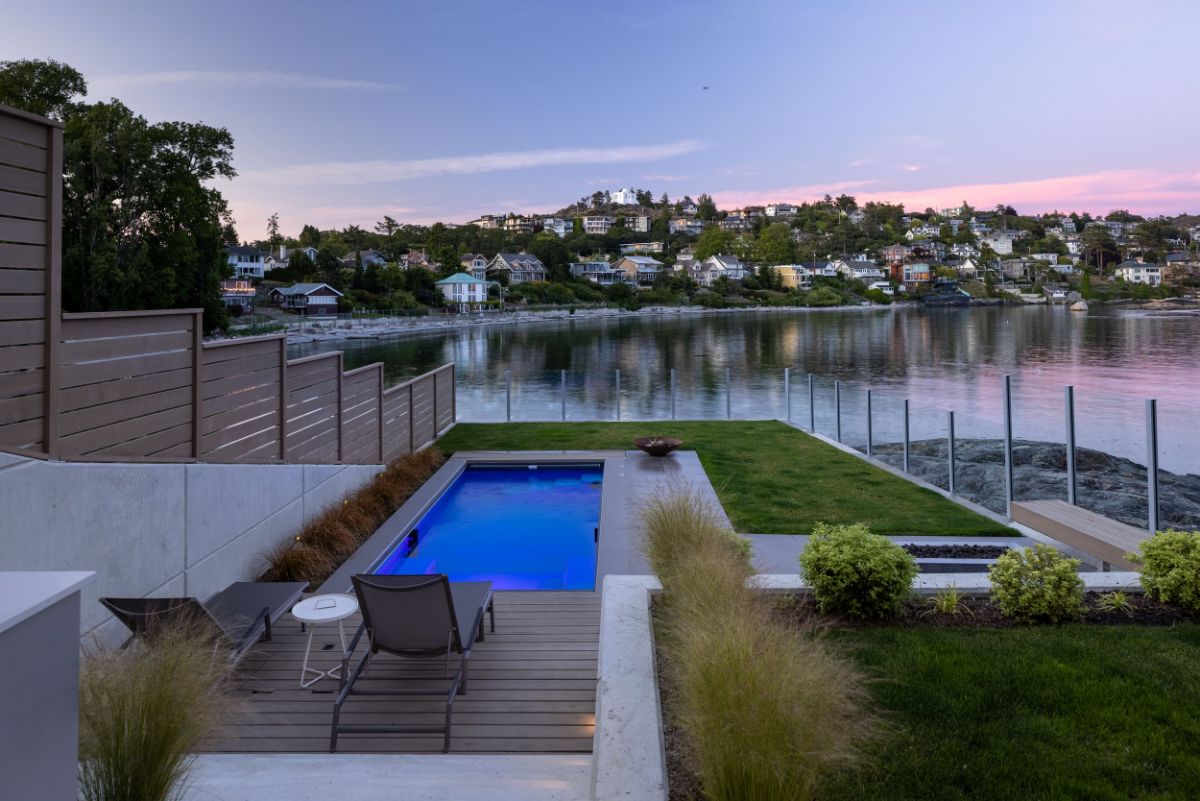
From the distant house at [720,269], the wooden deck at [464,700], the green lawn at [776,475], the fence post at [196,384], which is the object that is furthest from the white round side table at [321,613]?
the distant house at [720,269]

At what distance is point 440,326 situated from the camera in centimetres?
7062

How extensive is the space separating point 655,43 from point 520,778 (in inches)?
1444

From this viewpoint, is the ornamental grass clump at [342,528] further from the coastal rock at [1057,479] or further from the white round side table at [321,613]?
the coastal rock at [1057,479]

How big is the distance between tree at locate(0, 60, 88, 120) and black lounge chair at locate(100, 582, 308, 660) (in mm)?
40597

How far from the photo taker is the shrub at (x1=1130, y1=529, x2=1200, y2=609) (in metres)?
4.28

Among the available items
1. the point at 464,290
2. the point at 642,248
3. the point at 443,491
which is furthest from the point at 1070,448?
the point at 642,248

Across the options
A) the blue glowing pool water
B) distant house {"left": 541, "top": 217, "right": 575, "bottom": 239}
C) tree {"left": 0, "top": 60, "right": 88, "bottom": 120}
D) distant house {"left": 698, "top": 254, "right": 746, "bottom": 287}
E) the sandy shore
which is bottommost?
the blue glowing pool water

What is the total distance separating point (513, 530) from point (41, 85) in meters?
41.1

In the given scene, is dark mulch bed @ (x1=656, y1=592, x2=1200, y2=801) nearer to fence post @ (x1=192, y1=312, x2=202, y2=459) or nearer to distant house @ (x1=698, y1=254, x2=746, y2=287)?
fence post @ (x1=192, y1=312, x2=202, y2=459)

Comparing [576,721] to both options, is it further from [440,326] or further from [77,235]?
[440,326]

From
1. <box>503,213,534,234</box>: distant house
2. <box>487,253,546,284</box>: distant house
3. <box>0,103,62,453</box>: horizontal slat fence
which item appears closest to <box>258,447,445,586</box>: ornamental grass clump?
<box>0,103,62,453</box>: horizontal slat fence

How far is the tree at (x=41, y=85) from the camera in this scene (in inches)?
1394

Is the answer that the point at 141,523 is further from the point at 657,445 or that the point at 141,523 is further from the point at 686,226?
the point at 686,226

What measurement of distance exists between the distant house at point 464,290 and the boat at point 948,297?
244ft
